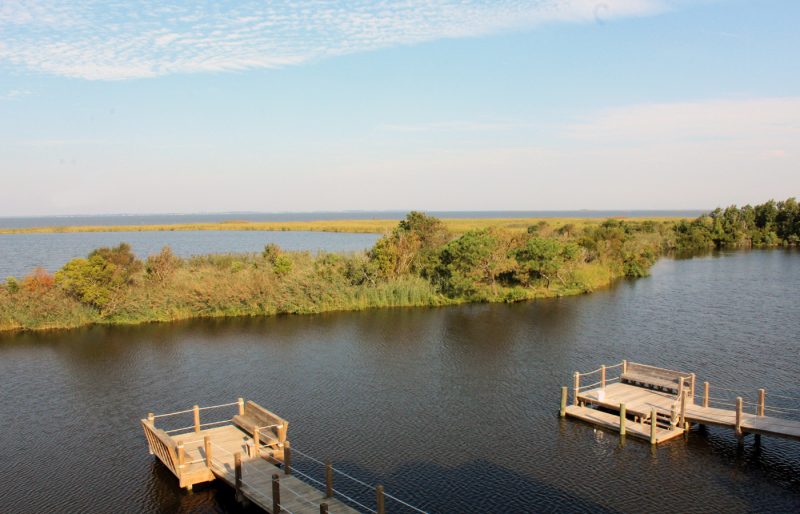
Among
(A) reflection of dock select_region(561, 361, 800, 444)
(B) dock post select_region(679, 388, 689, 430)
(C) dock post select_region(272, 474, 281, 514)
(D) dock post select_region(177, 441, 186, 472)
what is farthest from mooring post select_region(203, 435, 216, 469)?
(B) dock post select_region(679, 388, 689, 430)

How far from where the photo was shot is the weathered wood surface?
20.1 m

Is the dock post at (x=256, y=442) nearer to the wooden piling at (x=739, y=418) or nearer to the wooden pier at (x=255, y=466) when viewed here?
the wooden pier at (x=255, y=466)

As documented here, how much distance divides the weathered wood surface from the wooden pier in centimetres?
893

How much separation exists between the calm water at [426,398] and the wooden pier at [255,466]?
70 centimetres

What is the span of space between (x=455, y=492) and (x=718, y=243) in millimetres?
101190

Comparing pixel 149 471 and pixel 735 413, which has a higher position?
pixel 735 413

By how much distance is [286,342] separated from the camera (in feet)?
115

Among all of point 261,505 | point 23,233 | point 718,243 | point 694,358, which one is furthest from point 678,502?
point 23,233

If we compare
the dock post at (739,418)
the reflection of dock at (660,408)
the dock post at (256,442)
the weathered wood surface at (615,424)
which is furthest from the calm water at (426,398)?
the dock post at (256,442)

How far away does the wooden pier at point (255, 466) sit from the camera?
594 inches

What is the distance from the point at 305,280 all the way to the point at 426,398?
75.8 ft

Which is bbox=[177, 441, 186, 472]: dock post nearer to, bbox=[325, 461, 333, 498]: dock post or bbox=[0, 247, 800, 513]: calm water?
bbox=[0, 247, 800, 513]: calm water

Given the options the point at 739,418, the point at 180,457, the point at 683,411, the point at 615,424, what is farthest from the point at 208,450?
the point at 739,418

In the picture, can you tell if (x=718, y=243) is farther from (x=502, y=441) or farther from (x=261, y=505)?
(x=261, y=505)
